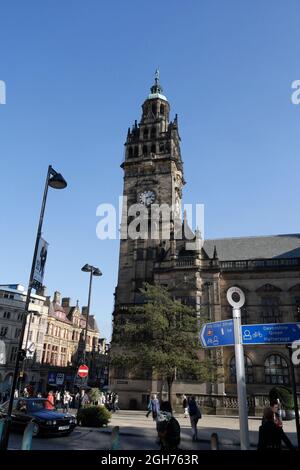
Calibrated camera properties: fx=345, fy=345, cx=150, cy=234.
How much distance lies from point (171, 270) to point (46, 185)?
87.3 ft

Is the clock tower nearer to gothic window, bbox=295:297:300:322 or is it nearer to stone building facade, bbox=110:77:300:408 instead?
stone building facade, bbox=110:77:300:408

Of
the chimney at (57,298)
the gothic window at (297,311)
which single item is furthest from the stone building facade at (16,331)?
the gothic window at (297,311)

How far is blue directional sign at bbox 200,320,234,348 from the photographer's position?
9.20 meters

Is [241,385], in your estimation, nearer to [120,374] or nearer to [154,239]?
[120,374]

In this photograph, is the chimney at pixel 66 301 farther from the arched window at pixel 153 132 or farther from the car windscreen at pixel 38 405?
the car windscreen at pixel 38 405

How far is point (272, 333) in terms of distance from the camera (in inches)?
351

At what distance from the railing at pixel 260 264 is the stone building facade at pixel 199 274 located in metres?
0.10

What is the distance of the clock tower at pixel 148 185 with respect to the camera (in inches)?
1683

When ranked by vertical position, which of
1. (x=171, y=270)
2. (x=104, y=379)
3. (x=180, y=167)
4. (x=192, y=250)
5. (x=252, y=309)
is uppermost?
(x=180, y=167)

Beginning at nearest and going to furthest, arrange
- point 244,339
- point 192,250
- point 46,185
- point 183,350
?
point 244,339 < point 46,185 < point 183,350 < point 192,250

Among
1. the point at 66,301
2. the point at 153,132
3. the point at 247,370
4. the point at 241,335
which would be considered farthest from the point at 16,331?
the point at 241,335
